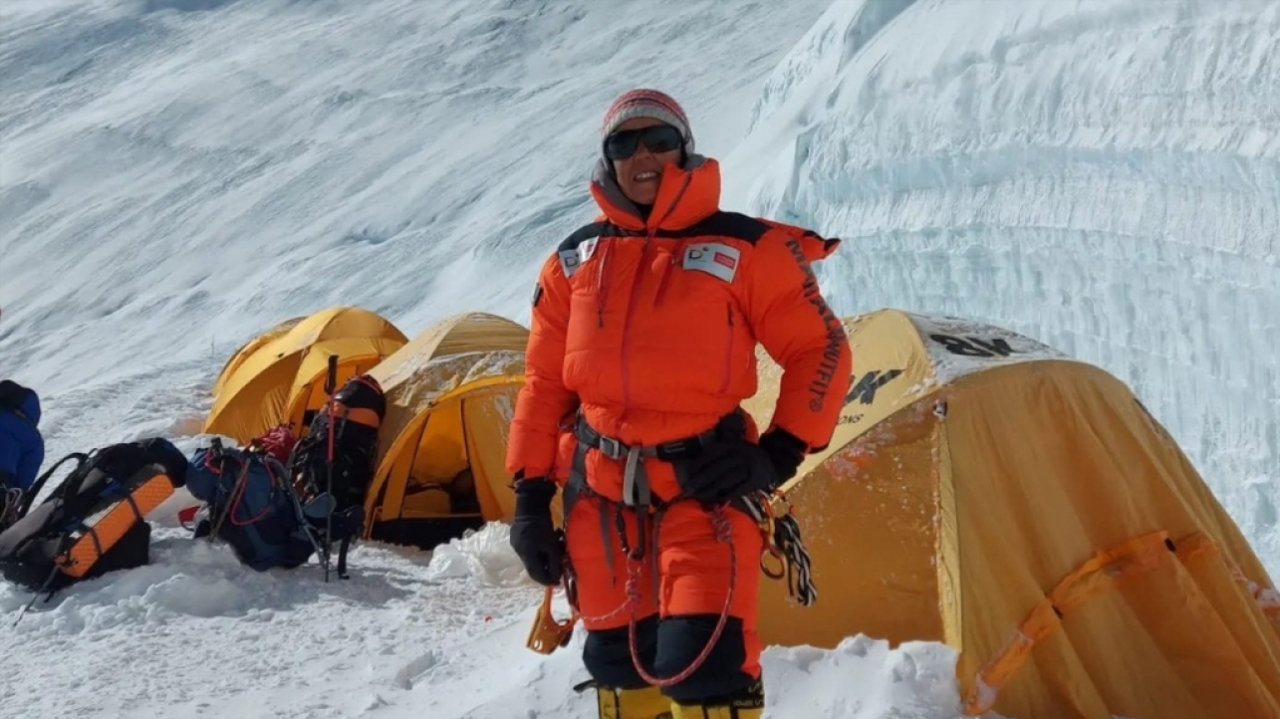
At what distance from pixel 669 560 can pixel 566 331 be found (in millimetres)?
726

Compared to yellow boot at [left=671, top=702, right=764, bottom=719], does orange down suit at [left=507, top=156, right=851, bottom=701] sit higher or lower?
higher

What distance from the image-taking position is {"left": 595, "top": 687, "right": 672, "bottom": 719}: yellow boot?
3.04 meters

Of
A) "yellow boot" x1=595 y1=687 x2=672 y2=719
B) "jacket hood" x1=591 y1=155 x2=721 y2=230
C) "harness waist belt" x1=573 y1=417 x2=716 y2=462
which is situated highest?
"jacket hood" x1=591 y1=155 x2=721 y2=230

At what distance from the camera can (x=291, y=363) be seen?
10.8 meters

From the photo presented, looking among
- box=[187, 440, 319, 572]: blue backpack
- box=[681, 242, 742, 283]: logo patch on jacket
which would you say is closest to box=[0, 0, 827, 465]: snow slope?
box=[187, 440, 319, 572]: blue backpack

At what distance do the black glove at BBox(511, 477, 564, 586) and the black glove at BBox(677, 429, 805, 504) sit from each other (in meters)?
0.44

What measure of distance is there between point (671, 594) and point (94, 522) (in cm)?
418

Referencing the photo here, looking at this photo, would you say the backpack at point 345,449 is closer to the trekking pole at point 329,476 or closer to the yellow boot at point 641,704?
the trekking pole at point 329,476

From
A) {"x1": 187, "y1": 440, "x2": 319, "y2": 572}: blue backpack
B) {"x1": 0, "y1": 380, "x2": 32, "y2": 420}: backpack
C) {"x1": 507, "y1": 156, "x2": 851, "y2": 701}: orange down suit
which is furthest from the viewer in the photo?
{"x1": 0, "y1": 380, "x2": 32, "y2": 420}: backpack

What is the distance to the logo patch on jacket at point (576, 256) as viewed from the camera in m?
3.13

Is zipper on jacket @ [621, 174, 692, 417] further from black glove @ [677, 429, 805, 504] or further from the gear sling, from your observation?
black glove @ [677, 429, 805, 504]

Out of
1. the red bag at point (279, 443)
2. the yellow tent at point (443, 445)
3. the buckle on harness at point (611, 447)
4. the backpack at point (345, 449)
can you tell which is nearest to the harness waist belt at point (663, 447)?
the buckle on harness at point (611, 447)

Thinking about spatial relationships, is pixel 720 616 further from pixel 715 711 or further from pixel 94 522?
pixel 94 522

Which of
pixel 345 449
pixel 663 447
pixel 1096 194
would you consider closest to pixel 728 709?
pixel 663 447
